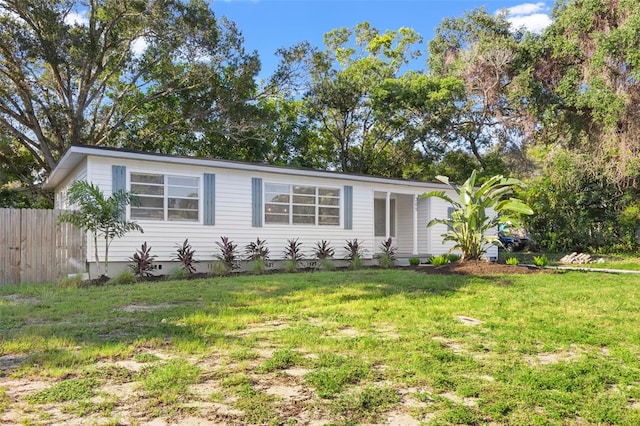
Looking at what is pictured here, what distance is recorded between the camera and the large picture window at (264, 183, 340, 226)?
492 inches

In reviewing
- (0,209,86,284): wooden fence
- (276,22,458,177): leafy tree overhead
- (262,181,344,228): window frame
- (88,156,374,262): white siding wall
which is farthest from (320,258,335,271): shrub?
(276,22,458,177): leafy tree overhead

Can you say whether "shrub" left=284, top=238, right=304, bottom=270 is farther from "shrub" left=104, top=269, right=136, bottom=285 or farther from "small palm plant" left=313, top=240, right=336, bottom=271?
"shrub" left=104, top=269, right=136, bottom=285

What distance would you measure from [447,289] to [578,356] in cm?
351

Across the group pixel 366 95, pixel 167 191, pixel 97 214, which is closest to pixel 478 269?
pixel 167 191

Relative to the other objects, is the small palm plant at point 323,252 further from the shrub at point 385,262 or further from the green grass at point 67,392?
the green grass at point 67,392

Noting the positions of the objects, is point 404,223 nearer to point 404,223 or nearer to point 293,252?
point 404,223

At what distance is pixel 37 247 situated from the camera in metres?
9.55

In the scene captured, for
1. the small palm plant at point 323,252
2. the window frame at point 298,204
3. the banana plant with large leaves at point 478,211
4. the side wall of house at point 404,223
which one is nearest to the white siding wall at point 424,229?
the side wall of house at point 404,223

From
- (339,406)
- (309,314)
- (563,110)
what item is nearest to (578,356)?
(339,406)

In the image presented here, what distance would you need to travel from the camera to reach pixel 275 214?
1256 centimetres

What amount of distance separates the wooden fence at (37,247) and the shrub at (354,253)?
6497 millimetres

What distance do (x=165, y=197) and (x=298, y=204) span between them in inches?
142

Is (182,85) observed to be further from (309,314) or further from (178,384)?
(178,384)

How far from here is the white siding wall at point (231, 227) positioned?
34.3ft
